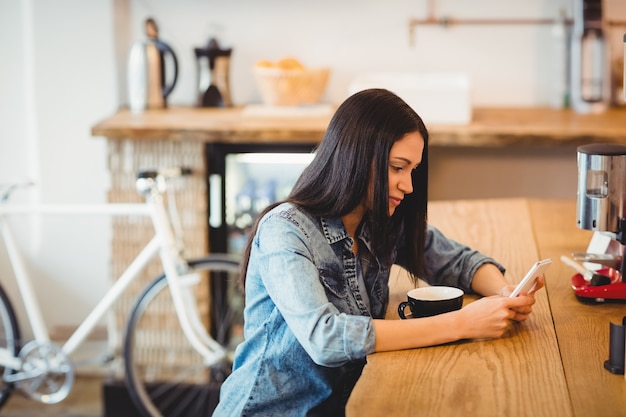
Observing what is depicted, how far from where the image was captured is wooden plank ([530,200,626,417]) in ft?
4.66

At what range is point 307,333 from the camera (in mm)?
1603

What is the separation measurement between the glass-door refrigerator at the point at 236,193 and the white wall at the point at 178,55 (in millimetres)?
367

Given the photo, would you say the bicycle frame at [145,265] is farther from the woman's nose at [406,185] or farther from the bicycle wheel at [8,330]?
the woman's nose at [406,185]

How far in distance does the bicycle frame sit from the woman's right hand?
1713 millimetres

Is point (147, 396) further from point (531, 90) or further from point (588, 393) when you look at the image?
point (588, 393)

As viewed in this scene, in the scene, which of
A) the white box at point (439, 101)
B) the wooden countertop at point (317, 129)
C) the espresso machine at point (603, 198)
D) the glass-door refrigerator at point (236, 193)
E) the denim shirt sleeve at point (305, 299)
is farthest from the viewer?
the glass-door refrigerator at point (236, 193)

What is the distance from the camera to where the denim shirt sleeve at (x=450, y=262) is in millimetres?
2004

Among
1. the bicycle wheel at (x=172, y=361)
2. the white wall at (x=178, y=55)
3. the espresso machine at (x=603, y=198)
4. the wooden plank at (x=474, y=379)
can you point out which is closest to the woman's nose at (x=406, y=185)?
the wooden plank at (x=474, y=379)

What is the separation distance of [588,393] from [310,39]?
8.63 feet

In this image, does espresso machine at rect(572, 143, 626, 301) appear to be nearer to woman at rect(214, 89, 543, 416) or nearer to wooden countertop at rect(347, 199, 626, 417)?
wooden countertop at rect(347, 199, 626, 417)

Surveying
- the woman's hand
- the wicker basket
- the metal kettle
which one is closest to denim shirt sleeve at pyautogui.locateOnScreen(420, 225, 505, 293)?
the woman's hand

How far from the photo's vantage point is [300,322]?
161 centimetres

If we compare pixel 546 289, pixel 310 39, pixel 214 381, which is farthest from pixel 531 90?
pixel 546 289

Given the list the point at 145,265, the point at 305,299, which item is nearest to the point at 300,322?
the point at 305,299
